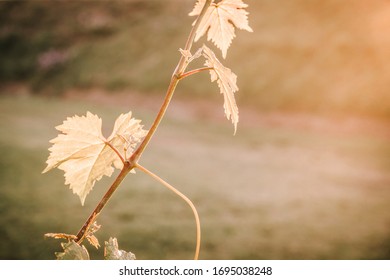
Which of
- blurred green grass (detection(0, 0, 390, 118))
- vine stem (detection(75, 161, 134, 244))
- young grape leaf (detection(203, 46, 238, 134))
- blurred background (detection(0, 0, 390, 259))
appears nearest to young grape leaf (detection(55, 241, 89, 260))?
vine stem (detection(75, 161, 134, 244))

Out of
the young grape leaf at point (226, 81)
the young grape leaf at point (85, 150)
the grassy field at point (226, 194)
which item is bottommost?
the young grape leaf at point (85, 150)

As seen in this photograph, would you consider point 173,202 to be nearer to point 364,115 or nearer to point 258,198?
point 258,198

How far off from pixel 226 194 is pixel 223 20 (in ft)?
16.6

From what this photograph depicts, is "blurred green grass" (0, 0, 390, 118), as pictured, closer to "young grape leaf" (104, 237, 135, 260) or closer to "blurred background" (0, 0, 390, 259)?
"blurred background" (0, 0, 390, 259)

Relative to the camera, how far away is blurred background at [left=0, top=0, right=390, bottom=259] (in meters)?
4.53

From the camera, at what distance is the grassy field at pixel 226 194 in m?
4.31

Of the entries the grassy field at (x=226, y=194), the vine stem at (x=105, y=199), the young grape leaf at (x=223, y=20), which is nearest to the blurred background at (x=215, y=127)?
the grassy field at (x=226, y=194)

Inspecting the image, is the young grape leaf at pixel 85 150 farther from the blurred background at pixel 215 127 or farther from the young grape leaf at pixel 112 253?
the blurred background at pixel 215 127

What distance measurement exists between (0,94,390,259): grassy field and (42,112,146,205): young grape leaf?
367 cm

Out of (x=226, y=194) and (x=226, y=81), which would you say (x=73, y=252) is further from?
(x=226, y=194)

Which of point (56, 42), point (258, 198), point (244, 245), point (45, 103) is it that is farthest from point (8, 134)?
point (56, 42)

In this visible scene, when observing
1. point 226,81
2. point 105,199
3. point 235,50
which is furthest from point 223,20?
point 235,50

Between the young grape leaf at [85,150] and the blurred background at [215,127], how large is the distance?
3666 millimetres

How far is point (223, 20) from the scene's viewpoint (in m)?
0.47
